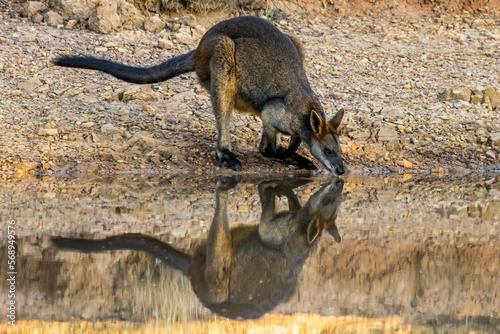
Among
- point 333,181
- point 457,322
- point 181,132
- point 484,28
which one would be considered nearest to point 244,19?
point 181,132

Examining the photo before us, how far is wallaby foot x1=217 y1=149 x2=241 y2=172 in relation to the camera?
7676 millimetres

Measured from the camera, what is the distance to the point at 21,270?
363 cm

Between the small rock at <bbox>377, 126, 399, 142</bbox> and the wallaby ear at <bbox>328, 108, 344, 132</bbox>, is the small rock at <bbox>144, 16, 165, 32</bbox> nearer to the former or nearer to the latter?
the small rock at <bbox>377, 126, 399, 142</bbox>

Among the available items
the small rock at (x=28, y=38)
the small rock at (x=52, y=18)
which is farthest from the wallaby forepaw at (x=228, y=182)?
the small rock at (x=52, y=18)

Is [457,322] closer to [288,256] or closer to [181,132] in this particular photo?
[288,256]

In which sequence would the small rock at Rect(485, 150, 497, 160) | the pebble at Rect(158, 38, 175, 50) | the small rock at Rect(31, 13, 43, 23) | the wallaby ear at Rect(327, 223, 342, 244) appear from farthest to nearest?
the small rock at Rect(31, 13, 43, 23) → the pebble at Rect(158, 38, 175, 50) → the small rock at Rect(485, 150, 497, 160) → the wallaby ear at Rect(327, 223, 342, 244)

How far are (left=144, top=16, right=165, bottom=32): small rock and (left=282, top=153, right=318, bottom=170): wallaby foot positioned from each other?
4279mm

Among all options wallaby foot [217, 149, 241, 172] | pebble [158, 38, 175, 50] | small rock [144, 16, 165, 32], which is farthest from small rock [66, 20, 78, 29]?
wallaby foot [217, 149, 241, 172]

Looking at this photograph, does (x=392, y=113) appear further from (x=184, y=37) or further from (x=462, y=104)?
(x=184, y=37)

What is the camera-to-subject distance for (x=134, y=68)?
7773mm

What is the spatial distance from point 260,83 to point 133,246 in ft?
12.0

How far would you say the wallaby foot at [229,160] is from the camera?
25.2 feet

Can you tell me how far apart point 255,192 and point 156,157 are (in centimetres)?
195

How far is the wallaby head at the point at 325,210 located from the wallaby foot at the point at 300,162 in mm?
827
